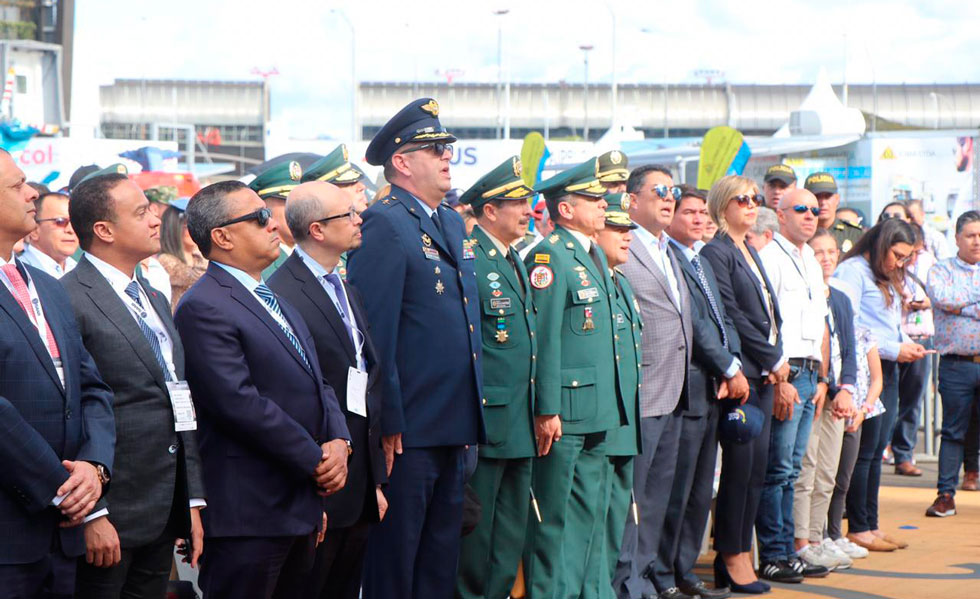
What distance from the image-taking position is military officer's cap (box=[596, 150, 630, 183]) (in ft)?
20.7

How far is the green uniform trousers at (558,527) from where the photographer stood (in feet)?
19.4

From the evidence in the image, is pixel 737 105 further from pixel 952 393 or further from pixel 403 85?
pixel 952 393

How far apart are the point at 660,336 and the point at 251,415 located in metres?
3.06

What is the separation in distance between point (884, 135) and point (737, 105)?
180ft

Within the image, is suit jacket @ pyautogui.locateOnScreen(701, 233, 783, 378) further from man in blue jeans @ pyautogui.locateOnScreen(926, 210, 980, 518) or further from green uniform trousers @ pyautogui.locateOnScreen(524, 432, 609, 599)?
man in blue jeans @ pyautogui.locateOnScreen(926, 210, 980, 518)

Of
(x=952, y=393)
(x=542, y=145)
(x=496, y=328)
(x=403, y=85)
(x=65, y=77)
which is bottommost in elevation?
(x=952, y=393)

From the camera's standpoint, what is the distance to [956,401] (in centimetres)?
988

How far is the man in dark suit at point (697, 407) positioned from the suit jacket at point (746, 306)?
0.08 m

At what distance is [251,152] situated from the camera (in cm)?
7825

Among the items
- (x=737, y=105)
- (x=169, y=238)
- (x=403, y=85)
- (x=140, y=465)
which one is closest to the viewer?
(x=140, y=465)

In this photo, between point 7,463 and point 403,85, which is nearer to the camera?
point 7,463

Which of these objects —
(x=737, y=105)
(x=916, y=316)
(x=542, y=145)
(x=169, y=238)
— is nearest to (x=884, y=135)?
(x=542, y=145)

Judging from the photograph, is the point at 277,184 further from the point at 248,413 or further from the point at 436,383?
the point at 248,413

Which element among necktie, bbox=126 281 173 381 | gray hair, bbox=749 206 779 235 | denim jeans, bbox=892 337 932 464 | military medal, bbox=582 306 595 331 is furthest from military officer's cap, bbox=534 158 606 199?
denim jeans, bbox=892 337 932 464
